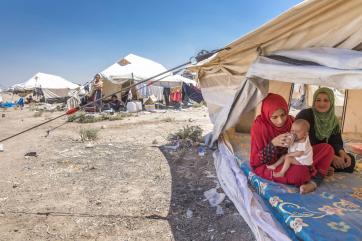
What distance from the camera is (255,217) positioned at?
Answer: 9.62 ft

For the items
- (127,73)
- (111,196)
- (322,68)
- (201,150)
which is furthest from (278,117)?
(127,73)

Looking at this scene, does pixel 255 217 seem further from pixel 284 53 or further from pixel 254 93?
pixel 254 93

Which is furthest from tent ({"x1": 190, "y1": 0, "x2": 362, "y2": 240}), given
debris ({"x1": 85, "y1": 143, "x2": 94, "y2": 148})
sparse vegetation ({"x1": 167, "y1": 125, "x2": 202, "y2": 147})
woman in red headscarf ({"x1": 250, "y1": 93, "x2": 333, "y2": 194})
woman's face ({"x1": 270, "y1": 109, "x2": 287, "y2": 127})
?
debris ({"x1": 85, "y1": 143, "x2": 94, "y2": 148})

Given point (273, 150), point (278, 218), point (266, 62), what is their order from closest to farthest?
point (278, 218) → point (273, 150) → point (266, 62)

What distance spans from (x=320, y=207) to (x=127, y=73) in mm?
15088

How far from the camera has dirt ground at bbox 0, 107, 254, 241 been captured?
3174mm

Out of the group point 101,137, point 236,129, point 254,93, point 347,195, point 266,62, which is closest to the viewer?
point 347,195

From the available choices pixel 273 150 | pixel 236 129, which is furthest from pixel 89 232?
pixel 236 129

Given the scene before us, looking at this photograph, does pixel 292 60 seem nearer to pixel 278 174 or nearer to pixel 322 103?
pixel 322 103

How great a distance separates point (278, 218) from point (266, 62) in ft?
5.92

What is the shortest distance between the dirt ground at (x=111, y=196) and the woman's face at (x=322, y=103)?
1.63m

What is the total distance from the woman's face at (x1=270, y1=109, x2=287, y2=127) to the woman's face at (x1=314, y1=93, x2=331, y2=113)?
715 mm

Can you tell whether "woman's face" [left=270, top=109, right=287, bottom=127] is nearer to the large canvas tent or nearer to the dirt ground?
the large canvas tent

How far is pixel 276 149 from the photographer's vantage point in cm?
336
